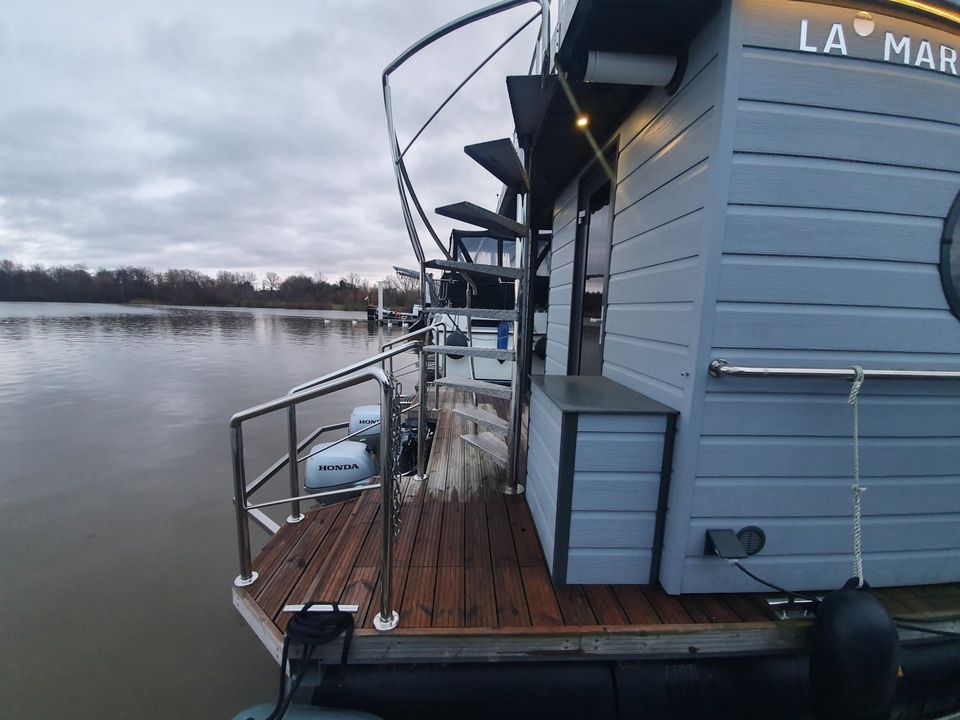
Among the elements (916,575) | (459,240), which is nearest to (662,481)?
(916,575)

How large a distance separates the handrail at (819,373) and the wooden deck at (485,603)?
888 mm

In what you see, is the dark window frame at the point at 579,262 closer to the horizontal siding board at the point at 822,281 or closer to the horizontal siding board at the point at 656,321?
the horizontal siding board at the point at 656,321

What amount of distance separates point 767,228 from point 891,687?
1470 millimetres

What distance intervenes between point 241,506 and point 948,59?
312 cm

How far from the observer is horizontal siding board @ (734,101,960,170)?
1.28 meters

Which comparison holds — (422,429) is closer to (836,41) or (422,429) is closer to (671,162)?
(671,162)

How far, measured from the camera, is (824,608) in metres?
1.25

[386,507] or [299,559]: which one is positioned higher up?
[386,507]

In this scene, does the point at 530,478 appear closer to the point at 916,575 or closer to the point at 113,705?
the point at 916,575

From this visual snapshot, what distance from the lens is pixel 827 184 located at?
51.6 inches

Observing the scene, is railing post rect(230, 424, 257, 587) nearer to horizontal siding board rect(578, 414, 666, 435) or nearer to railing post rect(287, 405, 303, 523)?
railing post rect(287, 405, 303, 523)

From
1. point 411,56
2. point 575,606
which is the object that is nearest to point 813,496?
point 575,606

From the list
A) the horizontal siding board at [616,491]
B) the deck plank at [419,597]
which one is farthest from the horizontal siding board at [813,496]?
the deck plank at [419,597]

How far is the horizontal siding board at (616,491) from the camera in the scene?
→ 4.85 feet
